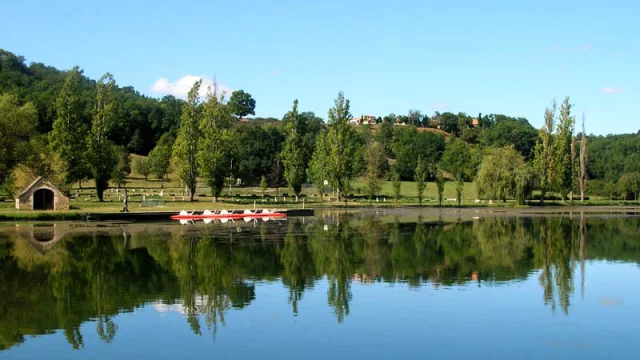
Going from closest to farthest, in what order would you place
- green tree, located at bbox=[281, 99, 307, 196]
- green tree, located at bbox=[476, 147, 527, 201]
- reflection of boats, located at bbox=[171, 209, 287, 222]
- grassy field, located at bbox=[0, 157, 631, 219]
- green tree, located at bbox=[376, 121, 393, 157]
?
1. reflection of boats, located at bbox=[171, 209, 287, 222]
2. grassy field, located at bbox=[0, 157, 631, 219]
3. green tree, located at bbox=[476, 147, 527, 201]
4. green tree, located at bbox=[281, 99, 307, 196]
5. green tree, located at bbox=[376, 121, 393, 157]

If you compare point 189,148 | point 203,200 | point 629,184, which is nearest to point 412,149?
point 629,184

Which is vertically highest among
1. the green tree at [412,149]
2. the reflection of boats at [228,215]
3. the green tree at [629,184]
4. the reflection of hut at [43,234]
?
the green tree at [412,149]

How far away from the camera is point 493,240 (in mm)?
42000

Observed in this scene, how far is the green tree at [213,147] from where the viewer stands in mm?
79562

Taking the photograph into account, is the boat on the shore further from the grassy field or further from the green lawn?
the green lawn

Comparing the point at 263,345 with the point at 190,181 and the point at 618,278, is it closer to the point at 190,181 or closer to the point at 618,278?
the point at 618,278

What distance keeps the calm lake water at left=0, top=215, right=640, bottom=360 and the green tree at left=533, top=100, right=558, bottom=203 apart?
61.3 meters

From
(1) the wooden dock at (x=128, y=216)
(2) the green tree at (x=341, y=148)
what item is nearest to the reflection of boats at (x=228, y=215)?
(1) the wooden dock at (x=128, y=216)

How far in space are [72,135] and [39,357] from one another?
63.7 m

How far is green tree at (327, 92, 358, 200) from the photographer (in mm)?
91812

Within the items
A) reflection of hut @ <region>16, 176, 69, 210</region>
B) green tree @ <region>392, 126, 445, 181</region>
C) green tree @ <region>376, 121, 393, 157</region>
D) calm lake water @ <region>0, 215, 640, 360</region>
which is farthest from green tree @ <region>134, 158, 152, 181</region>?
calm lake water @ <region>0, 215, 640, 360</region>

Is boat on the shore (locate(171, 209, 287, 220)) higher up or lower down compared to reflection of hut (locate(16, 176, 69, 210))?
lower down

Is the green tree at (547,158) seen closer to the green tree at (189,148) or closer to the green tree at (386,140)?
the green tree at (189,148)

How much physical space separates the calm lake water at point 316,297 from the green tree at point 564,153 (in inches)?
2447
